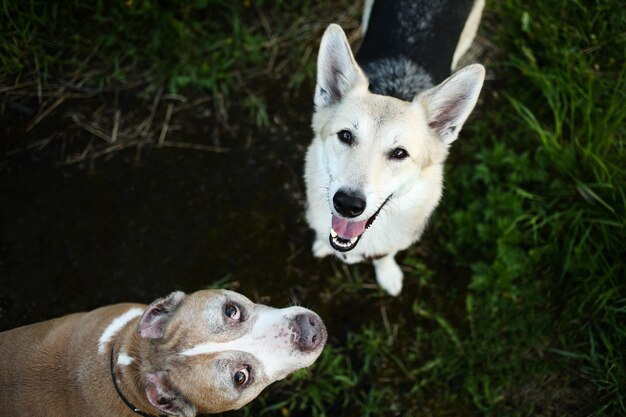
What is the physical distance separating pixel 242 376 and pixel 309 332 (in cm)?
43

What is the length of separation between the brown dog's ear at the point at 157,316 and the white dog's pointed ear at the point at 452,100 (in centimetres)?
190

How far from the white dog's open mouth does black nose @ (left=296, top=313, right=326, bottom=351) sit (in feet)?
1.51

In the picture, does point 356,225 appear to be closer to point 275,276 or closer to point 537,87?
point 275,276

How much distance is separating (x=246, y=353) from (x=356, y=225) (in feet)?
3.17

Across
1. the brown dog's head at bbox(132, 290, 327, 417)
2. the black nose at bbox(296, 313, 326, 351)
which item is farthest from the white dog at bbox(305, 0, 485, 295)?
the brown dog's head at bbox(132, 290, 327, 417)

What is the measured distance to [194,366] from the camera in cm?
232

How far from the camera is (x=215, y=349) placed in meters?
2.36

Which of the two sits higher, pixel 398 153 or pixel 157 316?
pixel 398 153

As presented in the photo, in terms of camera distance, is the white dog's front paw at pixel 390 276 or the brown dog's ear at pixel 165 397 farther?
the white dog's front paw at pixel 390 276

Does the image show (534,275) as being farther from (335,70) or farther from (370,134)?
(335,70)

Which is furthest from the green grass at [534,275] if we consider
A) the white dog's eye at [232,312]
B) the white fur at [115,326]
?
the white fur at [115,326]

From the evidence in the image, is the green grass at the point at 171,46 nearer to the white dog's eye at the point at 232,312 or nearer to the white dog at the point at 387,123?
the white dog at the point at 387,123

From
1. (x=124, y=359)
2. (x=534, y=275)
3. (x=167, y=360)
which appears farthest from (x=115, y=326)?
(x=534, y=275)

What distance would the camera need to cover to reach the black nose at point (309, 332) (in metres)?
2.46
